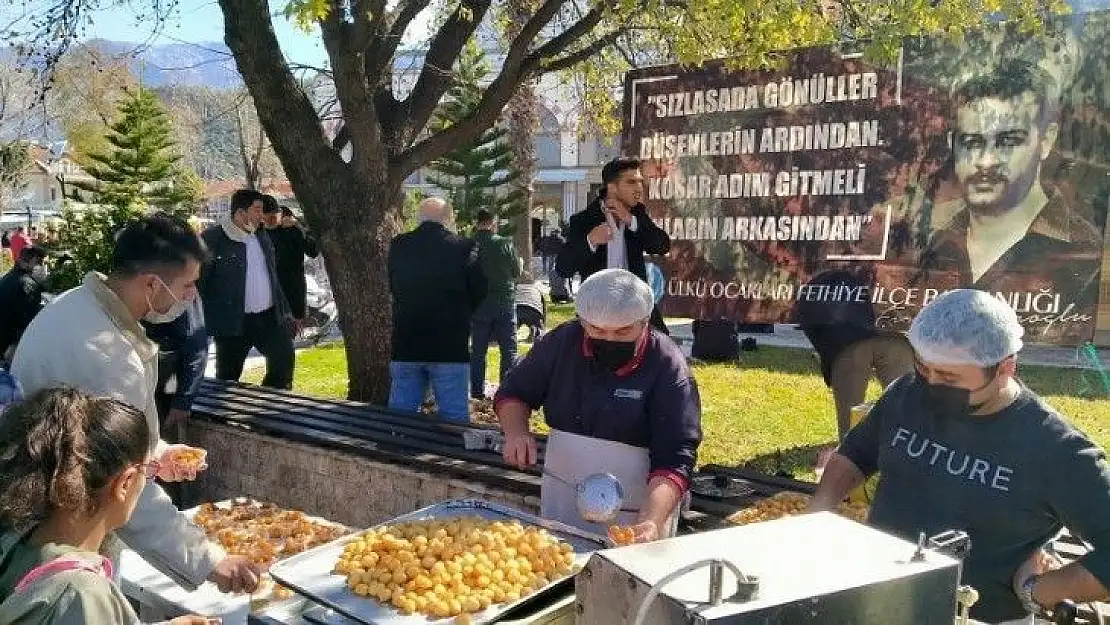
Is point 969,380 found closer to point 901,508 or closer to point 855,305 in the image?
point 901,508

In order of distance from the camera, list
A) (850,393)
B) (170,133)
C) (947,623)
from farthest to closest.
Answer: (170,133) → (850,393) → (947,623)

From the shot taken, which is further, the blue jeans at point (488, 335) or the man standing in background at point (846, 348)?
the blue jeans at point (488, 335)

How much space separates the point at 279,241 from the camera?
803cm

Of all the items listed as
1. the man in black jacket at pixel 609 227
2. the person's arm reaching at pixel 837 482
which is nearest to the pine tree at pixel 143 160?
the man in black jacket at pixel 609 227

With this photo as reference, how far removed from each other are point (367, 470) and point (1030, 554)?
3392 millimetres

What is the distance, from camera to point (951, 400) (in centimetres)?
257

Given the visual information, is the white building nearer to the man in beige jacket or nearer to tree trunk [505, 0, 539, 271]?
tree trunk [505, 0, 539, 271]

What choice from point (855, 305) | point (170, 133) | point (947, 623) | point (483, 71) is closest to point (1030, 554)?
point (947, 623)

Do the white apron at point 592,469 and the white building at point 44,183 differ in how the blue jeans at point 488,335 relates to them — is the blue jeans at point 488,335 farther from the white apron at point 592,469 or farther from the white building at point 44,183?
the white building at point 44,183

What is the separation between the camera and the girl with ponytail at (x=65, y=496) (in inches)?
68.9

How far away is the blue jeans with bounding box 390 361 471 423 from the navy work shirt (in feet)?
9.41

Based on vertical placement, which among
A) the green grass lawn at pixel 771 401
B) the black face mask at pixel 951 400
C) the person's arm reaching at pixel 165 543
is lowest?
the green grass lawn at pixel 771 401

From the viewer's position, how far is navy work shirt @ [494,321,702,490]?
3.10 m

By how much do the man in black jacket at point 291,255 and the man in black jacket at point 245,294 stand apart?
26.1 inches
